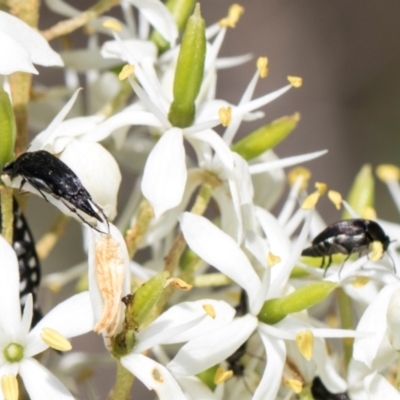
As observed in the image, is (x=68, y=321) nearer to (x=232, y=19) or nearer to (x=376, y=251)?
(x=376, y=251)

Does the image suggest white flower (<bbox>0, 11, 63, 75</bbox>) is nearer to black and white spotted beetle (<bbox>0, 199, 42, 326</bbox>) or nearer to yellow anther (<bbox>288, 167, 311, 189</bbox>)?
black and white spotted beetle (<bbox>0, 199, 42, 326</bbox>)

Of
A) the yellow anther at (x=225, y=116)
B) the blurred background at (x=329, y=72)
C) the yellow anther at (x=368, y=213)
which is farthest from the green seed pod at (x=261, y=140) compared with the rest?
the blurred background at (x=329, y=72)

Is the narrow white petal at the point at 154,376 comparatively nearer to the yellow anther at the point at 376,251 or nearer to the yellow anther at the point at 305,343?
the yellow anther at the point at 305,343

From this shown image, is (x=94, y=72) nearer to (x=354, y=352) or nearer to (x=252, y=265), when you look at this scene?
(x=252, y=265)

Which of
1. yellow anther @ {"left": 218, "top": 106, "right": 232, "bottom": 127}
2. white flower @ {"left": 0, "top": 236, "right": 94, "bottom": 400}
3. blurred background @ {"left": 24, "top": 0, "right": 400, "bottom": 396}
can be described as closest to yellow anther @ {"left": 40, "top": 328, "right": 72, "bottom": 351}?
white flower @ {"left": 0, "top": 236, "right": 94, "bottom": 400}

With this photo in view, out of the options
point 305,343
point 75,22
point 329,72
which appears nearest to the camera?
point 305,343

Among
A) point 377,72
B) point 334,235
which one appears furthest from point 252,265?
point 377,72

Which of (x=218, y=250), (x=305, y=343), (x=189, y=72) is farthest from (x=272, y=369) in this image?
(x=189, y=72)
